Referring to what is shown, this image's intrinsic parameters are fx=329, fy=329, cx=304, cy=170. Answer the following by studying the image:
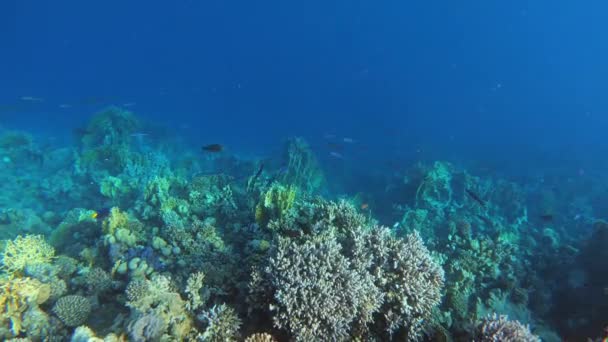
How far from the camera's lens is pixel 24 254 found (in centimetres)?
553

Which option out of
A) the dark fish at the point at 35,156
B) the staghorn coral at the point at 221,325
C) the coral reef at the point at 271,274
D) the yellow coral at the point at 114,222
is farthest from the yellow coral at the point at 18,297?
the dark fish at the point at 35,156

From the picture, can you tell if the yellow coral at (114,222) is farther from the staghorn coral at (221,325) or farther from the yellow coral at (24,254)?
the staghorn coral at (221,325)

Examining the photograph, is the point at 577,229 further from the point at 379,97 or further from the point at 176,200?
the point at 379,97

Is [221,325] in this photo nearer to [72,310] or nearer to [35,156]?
[72,310]

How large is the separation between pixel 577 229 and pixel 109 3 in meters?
210

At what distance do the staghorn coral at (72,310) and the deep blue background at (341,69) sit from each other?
114 ft

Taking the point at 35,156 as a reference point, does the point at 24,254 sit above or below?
below

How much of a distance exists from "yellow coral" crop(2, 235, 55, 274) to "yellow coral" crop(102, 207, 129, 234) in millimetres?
955

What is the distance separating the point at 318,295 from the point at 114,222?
4.55m

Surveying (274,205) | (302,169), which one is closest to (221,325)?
(274,205)

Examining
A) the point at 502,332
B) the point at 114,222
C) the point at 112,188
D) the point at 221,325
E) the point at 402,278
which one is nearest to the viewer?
the point at 502,332

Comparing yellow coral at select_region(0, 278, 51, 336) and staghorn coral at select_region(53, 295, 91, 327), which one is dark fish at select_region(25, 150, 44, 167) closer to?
yellow coral at select_region(0, 278, 51, 336)

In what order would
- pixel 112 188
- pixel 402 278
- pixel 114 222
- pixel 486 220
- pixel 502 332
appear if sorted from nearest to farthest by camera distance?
pixel 502 332
pixel 402 278
pixel 114 222
pixel 112 188
pixel 486 220

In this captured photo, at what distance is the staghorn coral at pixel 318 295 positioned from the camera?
3639mm
